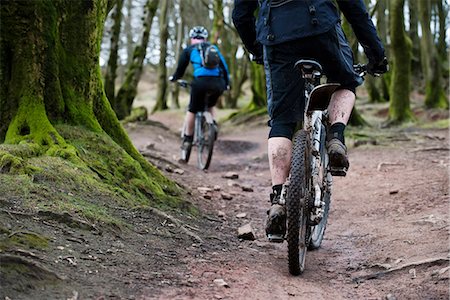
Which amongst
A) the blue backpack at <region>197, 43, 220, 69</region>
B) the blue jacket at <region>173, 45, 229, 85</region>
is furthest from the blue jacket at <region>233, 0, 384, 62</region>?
the blue jacket at <region>173, 45, 229, 85</region>

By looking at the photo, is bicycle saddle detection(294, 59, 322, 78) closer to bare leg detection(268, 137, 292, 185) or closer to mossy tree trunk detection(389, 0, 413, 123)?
bare leg detection(268, 137, 292, 185)

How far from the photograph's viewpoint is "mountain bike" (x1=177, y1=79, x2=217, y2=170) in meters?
10.2

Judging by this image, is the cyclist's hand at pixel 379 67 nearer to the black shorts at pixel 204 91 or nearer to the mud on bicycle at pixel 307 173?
the mud on bicycle at pixel 307 173

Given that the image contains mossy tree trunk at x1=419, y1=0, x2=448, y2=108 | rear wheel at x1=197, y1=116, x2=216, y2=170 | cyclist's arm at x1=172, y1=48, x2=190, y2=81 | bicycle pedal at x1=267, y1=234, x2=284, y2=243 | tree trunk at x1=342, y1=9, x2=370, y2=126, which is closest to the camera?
bicycle pedal at x1=267, y1=234, x2=284, y2=243

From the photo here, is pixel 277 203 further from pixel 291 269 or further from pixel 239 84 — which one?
pixel 239 84

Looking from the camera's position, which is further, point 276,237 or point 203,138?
point 203,138

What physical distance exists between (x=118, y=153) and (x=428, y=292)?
303cm

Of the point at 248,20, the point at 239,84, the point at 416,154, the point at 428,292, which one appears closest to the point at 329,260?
the point at 428,292

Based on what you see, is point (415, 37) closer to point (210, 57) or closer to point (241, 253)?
point (210, 57)

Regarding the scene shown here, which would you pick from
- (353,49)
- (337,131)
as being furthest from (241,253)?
(353,49)

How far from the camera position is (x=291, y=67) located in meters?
4.15

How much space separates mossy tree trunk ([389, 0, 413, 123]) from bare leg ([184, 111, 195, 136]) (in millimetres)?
6294

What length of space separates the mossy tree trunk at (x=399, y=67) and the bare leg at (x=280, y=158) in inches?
436

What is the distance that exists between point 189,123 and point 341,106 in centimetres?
652
